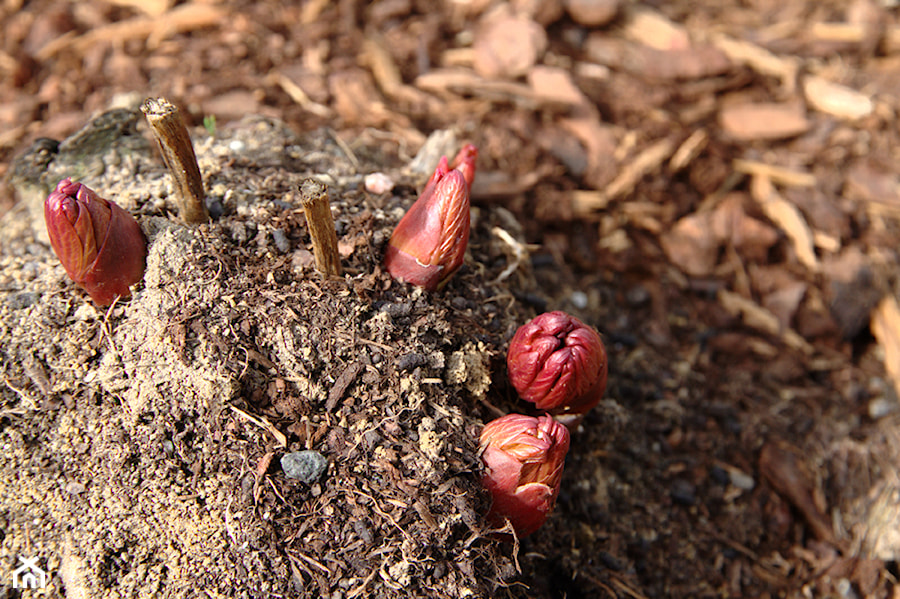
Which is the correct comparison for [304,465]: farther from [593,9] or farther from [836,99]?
[836,99]

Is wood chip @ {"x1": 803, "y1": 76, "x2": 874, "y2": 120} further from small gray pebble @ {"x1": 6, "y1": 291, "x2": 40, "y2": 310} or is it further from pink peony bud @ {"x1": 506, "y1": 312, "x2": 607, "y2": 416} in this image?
small gray pebble @ {"x1": 6, "y1": 291, "x2": 40, "y2": 310}

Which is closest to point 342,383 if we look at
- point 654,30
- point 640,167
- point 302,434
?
point 302,434

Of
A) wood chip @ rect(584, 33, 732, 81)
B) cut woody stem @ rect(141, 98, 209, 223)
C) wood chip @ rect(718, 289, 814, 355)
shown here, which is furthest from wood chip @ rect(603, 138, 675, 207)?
cut woody stem @ rect(141, 98, 209, 223)

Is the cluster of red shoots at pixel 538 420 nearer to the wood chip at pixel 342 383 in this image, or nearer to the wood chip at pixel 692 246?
the wood chip at pixel 342 383

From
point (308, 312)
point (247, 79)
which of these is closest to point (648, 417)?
point (308, 312)

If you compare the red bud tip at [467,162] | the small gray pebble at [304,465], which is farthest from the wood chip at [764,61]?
the small gray pebble at [304,465]
